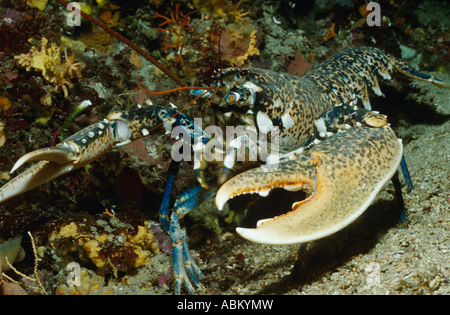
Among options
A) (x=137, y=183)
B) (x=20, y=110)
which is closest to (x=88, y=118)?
(x=20, y=110)

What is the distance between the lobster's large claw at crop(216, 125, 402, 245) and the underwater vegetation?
4.18ft

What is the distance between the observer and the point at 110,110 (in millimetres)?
3922

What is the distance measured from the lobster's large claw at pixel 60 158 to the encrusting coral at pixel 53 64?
1362 millimetres

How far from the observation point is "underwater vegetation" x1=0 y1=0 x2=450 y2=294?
334 cm

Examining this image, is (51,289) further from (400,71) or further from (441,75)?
(441,75)

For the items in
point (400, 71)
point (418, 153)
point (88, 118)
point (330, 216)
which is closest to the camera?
point (330, 216)

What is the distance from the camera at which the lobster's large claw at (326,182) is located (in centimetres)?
173

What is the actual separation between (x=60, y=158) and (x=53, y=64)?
1849 mm

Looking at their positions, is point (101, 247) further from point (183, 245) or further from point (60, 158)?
point (60, 158)

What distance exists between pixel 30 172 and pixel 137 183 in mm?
1716

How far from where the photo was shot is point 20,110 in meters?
3.47

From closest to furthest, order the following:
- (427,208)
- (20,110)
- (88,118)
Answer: (427,208)
(20,110)
(88,118)

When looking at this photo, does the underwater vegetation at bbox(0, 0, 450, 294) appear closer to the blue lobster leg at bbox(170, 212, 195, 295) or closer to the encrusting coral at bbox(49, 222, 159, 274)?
the encrusting coral at bbox(49, 222, 159, 274)

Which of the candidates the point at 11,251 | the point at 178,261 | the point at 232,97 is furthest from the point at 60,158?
the point at 11,251
